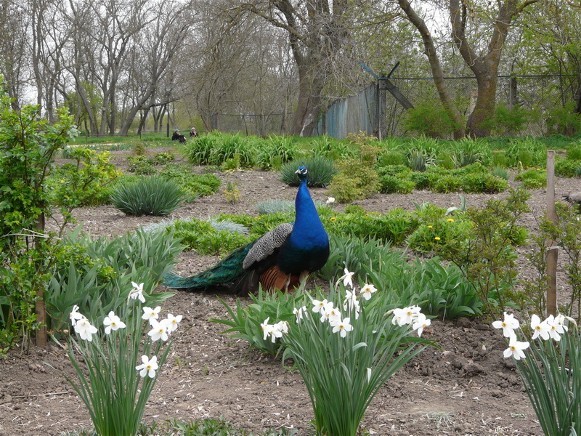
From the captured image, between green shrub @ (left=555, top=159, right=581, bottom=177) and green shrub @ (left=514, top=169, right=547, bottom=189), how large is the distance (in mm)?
507

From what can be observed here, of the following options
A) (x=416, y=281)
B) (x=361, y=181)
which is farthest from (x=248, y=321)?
(x=361, y=181)

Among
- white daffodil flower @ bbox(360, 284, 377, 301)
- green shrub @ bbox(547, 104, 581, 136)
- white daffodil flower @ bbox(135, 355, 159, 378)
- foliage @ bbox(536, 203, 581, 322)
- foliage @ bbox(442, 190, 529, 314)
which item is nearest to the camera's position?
white daffodil flower @ bbox(135, 355, 159, 378)

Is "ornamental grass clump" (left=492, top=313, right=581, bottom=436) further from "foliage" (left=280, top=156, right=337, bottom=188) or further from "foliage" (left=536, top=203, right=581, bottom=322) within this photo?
"foliage" (left=280, top=156, right=337, bottom=188)

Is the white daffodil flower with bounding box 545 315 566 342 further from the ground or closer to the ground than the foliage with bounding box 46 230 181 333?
further from the ground

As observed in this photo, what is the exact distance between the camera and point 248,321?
14.3 feet

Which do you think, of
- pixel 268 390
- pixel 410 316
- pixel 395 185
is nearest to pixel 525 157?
pixel 395 185

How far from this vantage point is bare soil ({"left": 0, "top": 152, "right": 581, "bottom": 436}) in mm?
3387

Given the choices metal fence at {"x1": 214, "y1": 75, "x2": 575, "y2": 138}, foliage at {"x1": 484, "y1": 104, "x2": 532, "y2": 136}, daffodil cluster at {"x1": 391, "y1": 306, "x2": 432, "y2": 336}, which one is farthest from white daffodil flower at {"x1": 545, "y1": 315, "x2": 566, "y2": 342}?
foliage at {"x1": 484, "y1": 104, "x2": 532, "y2": 136}

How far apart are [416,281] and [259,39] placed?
28.3m

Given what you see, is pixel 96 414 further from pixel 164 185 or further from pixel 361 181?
pixel 361 181

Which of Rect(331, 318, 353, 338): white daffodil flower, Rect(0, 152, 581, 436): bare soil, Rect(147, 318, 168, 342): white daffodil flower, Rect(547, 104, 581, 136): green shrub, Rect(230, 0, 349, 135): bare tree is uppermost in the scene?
Rect(230, 0, 349, 135): bare tree

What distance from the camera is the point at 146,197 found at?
910cm

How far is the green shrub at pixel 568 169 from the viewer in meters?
12.1

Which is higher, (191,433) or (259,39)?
(259,39)
